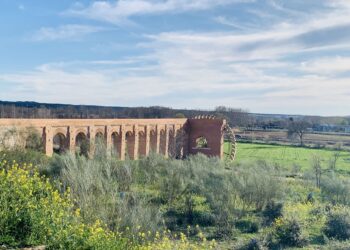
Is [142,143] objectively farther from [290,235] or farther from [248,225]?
[290,235]

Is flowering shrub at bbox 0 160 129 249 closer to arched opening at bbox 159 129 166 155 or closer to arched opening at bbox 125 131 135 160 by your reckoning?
arched opening at bbox 125 131 135 160

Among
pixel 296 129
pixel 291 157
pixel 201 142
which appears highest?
pixel 296 129

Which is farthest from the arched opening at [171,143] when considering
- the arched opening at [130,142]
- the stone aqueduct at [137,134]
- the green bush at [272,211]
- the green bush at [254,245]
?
the green bush at [254,245]

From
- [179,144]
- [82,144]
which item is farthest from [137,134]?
[82,144]

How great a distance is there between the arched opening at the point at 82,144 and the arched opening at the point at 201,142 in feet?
42.6

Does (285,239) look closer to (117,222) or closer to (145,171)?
(117,222)

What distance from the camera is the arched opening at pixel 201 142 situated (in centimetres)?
3575

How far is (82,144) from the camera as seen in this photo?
910 inches

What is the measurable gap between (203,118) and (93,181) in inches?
1025

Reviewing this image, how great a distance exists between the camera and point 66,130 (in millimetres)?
23172

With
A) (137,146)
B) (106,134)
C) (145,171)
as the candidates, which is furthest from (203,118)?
(145,171)

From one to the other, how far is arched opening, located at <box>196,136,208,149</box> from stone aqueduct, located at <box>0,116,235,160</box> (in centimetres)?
31

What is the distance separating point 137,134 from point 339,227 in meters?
20.4

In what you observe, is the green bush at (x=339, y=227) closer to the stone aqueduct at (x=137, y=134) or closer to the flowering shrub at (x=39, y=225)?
the flowering shrub at (x=39, y=225)
